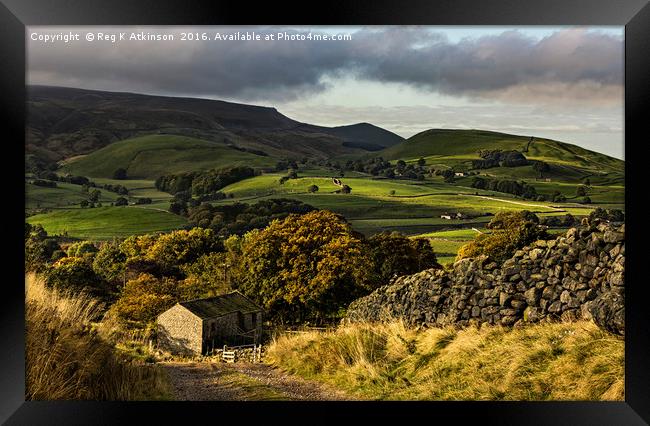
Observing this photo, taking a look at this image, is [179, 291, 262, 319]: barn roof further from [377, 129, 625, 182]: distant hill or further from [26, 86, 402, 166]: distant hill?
[377, 129, 625, 182]: distant hill

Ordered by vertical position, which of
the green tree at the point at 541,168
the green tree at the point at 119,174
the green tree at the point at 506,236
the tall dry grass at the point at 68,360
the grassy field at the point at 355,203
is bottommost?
the tall dry grass at the point at 68,360

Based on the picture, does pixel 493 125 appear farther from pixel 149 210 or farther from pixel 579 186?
pixel 149 210

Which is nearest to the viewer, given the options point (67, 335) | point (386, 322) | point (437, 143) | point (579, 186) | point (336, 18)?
point (336, 18)

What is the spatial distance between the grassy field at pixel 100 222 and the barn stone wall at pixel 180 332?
6.44 meters

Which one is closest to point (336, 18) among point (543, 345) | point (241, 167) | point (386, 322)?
point (543, 345)

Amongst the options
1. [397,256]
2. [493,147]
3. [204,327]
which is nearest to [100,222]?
[204,327]

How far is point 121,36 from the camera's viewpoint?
65.8 ft

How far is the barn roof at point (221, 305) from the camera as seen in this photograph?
12.9m

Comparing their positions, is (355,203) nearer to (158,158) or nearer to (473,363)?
(158,158)

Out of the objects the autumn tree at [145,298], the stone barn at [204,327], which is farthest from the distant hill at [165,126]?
the stone barn at [204,327]

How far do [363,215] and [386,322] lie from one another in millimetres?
10607

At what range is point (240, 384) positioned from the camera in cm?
936

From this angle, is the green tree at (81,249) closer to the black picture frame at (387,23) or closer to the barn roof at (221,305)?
the barn roof at (221,305)

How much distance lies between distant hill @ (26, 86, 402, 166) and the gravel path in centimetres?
1013
